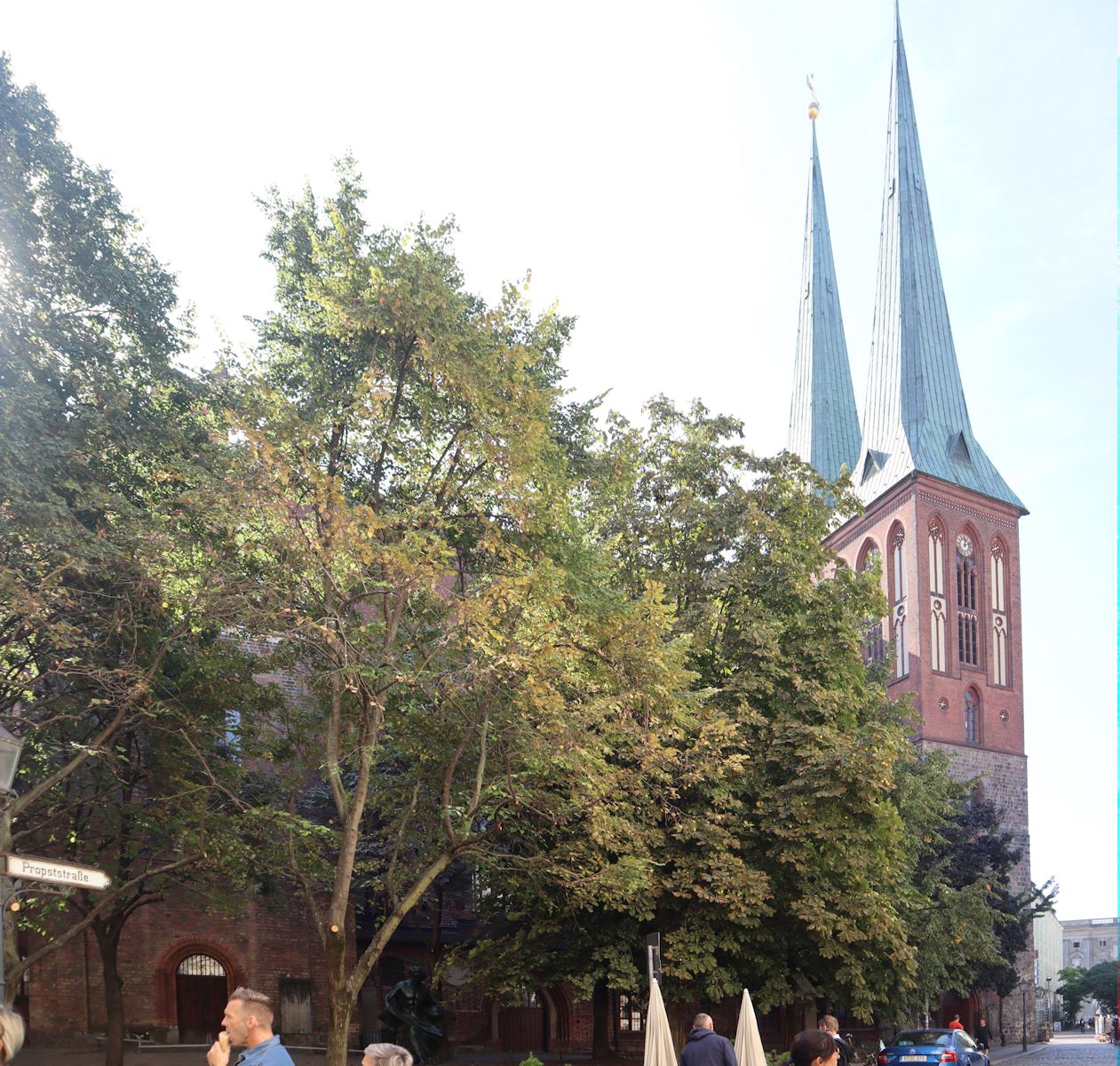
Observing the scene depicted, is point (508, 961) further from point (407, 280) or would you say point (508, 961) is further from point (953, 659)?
point (953, 659)

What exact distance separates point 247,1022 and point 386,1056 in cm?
76

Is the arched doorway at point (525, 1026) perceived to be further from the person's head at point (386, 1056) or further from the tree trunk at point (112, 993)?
the person's head at point (386, 1056)

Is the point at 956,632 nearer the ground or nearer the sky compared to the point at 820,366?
nearer the ground

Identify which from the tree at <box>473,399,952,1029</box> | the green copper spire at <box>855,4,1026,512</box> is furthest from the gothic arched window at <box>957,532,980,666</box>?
the tree at <box>473,399,952,1029</box>

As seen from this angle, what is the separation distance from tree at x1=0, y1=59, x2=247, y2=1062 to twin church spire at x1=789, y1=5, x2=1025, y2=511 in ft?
144

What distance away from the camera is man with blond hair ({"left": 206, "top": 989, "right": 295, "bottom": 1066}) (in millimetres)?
5016

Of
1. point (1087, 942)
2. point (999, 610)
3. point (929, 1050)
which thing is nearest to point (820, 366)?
point (999, 610)

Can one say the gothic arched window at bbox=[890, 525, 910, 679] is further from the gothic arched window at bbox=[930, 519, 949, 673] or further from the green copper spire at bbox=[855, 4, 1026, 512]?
the green copper spire at bbox=[855, 4, 1026, 512]

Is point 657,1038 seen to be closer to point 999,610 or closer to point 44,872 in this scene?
point 44,872

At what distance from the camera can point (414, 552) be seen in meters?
13.6

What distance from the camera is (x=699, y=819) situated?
19.3m

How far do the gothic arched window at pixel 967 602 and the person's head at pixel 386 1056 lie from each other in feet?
179

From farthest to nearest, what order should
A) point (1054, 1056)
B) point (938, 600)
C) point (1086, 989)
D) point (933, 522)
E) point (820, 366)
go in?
point (1086, 989) → point (820, 366) → point (933, 522) → point (938, 600) → point (1054, 1056)

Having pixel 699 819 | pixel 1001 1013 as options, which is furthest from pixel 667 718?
pixel 1001 1013
